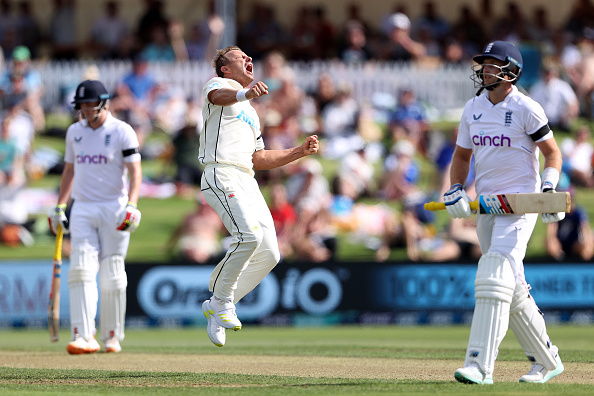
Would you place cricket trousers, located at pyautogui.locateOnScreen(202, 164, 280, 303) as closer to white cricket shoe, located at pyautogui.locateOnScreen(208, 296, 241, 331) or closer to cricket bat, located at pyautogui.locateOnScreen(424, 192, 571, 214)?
white cricket shoe, located at pyautogui.locateOnScreen(208, 296, 241, 331)

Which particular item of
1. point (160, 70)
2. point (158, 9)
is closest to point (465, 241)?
point (160, 70)

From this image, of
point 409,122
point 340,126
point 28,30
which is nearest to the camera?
point 409,122

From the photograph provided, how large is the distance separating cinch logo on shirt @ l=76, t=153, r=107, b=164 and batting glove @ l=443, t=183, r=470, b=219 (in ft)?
12.1

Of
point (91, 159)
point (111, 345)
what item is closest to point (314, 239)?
point (111, 345)

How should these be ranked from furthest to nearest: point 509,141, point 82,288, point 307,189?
point 307,189
point 82,288
point 509,141

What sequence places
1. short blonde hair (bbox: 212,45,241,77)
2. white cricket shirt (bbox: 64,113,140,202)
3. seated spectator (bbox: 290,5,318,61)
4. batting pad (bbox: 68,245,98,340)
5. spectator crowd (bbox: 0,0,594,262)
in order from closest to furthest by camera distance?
short blonde hair (bbox: 212,45,241,77) < batting pad (bbox: 68,245,98,340) < white cricket shirt (bbox: 64,113,140,202) < spectator crowd (bbox: 0,0,594,262) < seated spectator (bbox: 290,5,318,61)

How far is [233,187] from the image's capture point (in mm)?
6918

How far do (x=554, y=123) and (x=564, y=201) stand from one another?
12.4 meters

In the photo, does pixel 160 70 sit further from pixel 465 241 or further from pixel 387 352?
pixel 387 352

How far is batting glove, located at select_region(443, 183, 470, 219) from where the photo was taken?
632 cm

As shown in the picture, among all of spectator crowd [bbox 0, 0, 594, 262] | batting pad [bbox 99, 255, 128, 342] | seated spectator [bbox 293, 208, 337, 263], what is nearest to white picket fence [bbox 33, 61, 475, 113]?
spectator crowd [bbox 0, 0, 594, 262]

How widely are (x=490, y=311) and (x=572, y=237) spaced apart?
8805mm

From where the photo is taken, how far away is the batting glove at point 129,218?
856 cm

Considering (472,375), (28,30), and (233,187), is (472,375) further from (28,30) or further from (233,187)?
(28,30)
